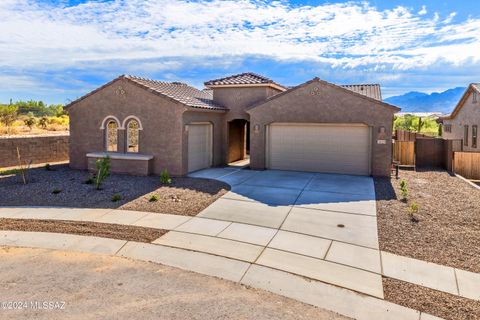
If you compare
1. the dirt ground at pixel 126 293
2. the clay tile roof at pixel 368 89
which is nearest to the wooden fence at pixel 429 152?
the clay tile roof at pixel 368 89

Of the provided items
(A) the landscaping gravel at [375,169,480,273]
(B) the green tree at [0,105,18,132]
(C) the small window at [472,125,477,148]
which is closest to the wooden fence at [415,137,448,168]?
(C) the small window at [472,125,477,148]

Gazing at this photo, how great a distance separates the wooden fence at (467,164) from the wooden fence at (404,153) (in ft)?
8.47

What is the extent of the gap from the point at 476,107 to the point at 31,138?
2820cm

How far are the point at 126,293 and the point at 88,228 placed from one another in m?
3.90

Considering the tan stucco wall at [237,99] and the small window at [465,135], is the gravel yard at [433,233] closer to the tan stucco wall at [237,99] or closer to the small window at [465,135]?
the tan stucco wall at [237,99]

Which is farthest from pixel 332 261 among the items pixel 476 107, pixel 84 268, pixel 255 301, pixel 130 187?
pixel 476 107

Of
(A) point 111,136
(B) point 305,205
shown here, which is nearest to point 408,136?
(B) point 305,205

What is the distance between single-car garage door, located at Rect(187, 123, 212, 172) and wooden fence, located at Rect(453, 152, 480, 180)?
1306 cm

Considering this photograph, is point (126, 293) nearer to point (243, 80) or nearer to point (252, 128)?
point (252, 128)

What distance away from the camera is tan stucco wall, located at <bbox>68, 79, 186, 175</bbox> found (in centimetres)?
1684

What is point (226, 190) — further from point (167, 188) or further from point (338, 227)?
point (338, 227)

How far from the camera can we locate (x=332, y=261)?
300 inches

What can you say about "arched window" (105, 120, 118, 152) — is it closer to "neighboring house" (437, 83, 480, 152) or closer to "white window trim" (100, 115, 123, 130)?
"white window trim" (100, 115, 123, 130)

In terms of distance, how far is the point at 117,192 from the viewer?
13617mm
